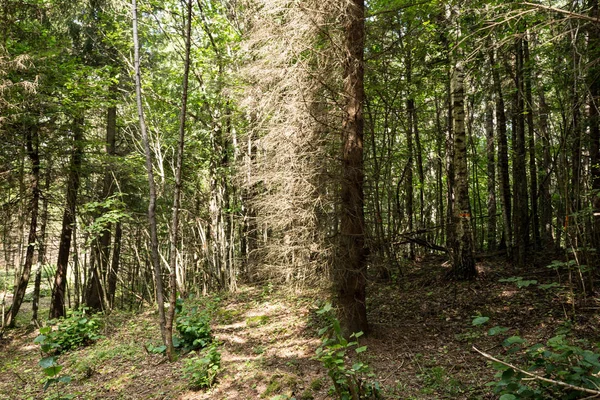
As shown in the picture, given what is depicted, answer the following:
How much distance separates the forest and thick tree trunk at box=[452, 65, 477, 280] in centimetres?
4

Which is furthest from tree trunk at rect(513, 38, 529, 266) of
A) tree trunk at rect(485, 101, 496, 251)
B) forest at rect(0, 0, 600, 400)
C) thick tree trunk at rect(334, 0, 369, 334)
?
thick tree trunk at rect(334, 0, 369, 334)

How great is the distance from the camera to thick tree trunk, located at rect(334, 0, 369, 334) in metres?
5.19

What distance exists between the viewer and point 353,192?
5266 mm

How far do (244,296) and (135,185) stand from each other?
18.5 feet

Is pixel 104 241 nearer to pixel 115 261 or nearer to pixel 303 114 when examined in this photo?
pixel 115 261

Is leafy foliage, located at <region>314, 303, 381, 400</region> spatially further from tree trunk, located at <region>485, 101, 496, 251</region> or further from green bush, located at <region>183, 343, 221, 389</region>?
tree trunk, located at <region>485, 101, 496, 251</region>

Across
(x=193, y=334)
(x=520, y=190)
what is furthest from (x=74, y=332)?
(x=520, y=190)

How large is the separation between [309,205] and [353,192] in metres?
0.79

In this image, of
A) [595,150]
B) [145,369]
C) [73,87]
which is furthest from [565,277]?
[73,87]

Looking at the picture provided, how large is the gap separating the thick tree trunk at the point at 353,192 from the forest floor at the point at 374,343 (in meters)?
0.44

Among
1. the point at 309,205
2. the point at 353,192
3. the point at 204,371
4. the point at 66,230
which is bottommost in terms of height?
the point at 204,371

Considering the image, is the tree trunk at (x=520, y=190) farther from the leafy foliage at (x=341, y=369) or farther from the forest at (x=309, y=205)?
the leafy foliage at (x=341, y=369)

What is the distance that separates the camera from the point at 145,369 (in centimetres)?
614

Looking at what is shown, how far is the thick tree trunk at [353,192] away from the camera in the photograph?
5.19 meters
